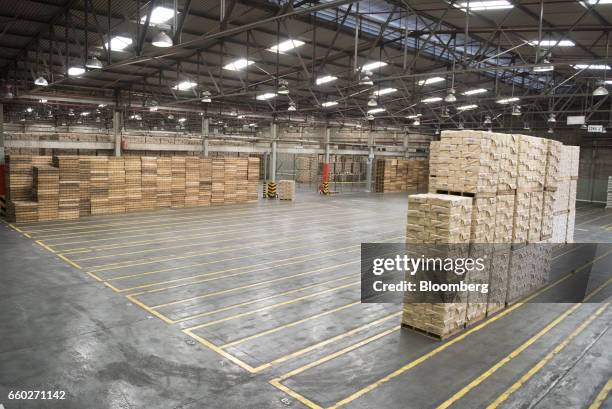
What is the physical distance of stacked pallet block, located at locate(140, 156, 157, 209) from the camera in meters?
21.6

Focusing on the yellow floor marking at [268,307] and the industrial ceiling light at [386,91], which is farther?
the industrial ceiling light at [386,91]

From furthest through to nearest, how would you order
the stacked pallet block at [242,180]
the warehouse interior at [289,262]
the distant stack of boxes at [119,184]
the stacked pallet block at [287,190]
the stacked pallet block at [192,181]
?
the stacked pallet block at [287,190] → the stacked pallet block at [242,180] → the stacked pallet block at [192,181] → the distant stack of boxes at [119,184] → the warehouse interior at [289,262]

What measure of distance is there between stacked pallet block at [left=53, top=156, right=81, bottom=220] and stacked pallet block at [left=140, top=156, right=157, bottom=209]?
3.41 metres

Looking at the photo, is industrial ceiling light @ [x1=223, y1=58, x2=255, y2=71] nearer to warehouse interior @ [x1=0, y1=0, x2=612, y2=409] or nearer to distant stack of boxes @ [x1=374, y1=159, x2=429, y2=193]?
warehouse interior @ [x1=0, y1=0, x2=612, y2=409]

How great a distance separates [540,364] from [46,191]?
59.4 ft

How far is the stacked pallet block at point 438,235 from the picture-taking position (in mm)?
7559

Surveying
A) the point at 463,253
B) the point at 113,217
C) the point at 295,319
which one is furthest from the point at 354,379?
the point at 113,217

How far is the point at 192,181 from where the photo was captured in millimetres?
23875

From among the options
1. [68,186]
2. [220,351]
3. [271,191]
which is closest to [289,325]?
[220,351]

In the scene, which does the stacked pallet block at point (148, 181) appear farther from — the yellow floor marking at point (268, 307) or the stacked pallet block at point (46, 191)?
the yellow floor marking at point (268, 307)

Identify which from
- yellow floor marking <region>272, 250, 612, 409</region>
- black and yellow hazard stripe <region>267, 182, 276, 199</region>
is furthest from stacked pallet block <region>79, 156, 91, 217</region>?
yellow floor marking <region>272, 250, 612, 409</region>

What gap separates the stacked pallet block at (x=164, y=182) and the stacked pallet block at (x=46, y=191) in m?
5.18

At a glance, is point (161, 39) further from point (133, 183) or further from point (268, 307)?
point (133, 183)

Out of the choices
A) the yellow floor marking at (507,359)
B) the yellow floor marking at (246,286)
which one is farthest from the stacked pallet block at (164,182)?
the yellow floor marking at (507,359)
